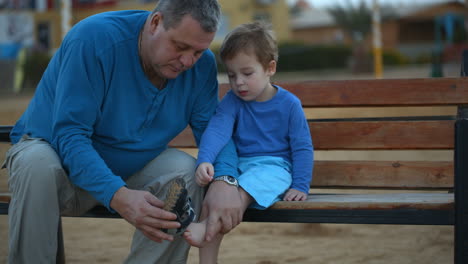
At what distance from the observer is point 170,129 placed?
271 centimetres

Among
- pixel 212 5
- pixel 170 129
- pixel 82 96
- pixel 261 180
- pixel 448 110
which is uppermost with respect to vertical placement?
pixel 212 5

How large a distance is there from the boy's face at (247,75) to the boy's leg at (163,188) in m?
0.41

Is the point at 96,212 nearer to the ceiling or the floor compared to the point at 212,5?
nearer to the floor

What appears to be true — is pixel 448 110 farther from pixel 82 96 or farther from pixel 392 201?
pixel 82 96

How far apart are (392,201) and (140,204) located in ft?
3.33

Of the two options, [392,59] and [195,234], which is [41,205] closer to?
[195,234]

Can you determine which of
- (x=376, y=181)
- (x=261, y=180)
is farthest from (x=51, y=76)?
(x=376, y=181)

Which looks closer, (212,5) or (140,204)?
(140,204)

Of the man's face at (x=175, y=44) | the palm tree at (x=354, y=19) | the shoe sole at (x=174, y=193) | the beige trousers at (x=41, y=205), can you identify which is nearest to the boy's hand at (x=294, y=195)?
the beige trousers at (x=41, y=205)

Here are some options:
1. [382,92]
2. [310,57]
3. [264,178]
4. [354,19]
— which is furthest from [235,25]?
[264,178]

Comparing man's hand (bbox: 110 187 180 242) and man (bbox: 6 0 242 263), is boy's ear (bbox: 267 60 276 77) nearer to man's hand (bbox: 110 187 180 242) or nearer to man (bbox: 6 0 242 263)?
man (bbox: 6 0 242 263)

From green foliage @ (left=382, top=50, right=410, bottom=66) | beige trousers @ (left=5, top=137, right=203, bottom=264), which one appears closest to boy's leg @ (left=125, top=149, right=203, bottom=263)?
beige trousers @ (left=5, top=137, right=203, bottom=264)

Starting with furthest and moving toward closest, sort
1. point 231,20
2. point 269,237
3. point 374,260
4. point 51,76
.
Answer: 1. point 231,20
2. point 269,237
3. point 374,260
4. point 51,76

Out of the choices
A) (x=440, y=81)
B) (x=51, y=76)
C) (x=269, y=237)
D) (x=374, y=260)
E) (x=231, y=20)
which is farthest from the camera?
(x=231, y=20)
